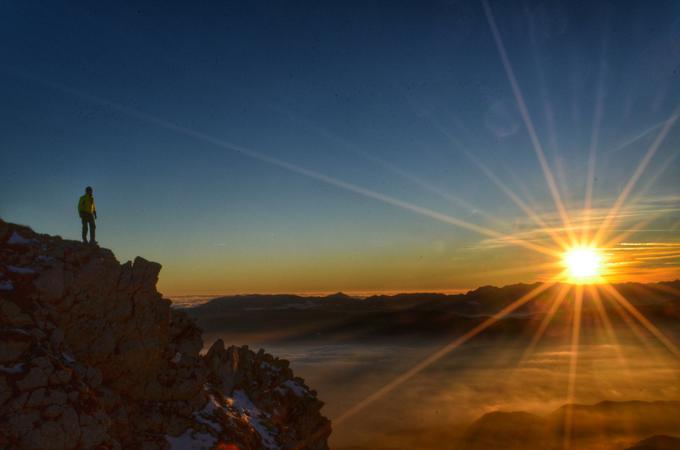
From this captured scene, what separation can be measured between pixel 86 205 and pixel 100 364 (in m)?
7.71

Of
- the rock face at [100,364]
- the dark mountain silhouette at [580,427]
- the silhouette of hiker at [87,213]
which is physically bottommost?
the dark mountain silhouette at [580,427]

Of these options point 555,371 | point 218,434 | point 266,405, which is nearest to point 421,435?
point 266,405

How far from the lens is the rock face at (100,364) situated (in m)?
11.8

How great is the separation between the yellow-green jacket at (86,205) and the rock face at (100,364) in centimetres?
379

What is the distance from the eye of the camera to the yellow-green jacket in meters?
19.7

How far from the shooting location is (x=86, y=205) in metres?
19.8

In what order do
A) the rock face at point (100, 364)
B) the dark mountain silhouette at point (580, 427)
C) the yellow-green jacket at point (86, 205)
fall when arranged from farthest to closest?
the dark mountain silhouette at point (580, 427)
the yellow-green jacket at point (86, 205)
the rock face at point (100, 364)

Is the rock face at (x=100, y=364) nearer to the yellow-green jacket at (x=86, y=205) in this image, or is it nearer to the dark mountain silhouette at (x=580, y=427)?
the yellow-green jacket at (x=86, y=205)

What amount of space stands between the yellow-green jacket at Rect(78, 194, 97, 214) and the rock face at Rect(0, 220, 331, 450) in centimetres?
379

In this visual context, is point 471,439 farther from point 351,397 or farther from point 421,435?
point 351,397

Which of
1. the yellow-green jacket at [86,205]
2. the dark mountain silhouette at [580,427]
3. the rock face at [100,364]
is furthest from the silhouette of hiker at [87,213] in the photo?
the dark mountain silhouette at [580,427]

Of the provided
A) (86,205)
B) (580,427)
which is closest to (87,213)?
(86,205)

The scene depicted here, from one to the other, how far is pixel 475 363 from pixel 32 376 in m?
190

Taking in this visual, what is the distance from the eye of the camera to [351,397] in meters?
135
